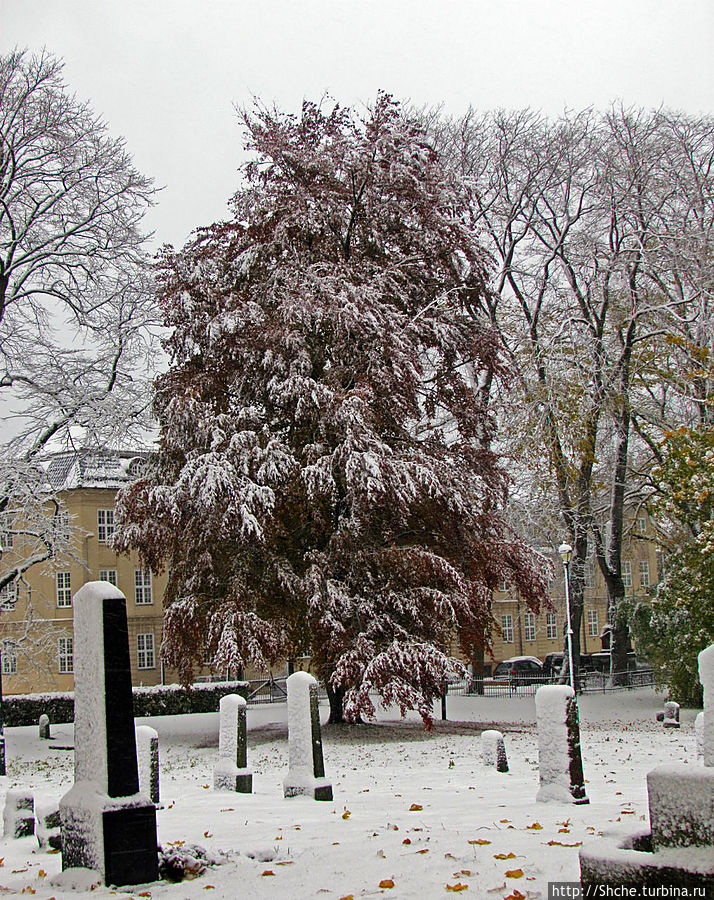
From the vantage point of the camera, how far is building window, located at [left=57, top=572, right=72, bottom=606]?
5022 centimetres

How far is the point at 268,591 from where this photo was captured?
67.2ft

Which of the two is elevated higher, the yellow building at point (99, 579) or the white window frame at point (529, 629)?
the yellow building at point (99, 579)

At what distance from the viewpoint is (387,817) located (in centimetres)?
910

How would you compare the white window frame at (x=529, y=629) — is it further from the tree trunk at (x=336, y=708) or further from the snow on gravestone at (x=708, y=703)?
the snow on gravestone at (x=708, y=703)

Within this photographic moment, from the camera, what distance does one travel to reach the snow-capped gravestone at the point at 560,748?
953 centimetres

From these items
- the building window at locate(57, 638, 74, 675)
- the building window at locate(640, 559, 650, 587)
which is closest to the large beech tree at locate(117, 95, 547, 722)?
the building window at locate(57, 638, 74, 675)

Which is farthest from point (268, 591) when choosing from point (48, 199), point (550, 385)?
point (550, 385)

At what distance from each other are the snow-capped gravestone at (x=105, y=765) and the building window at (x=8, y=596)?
1648cm

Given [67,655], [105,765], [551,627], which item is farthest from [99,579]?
[105,765]

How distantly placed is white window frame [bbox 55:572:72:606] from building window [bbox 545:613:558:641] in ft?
109

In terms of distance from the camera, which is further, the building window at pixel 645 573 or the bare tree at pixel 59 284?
the building window at pixel 645 573

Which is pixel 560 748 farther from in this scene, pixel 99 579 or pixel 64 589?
pixel 99 579

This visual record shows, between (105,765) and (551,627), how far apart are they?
63.5 m

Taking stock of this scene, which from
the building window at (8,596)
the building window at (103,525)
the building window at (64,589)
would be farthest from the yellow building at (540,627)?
the building window at (8,596)
